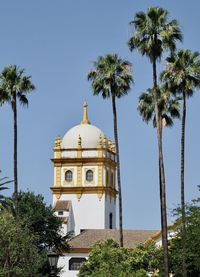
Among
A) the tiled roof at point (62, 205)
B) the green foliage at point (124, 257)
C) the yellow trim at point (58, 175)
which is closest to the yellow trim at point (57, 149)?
the yellow trim at point (58, 175)

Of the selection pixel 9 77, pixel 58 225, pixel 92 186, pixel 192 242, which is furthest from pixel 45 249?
pixel 92 186

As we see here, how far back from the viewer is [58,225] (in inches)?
3103

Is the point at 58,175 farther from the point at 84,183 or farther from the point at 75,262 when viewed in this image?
the point at 75,262

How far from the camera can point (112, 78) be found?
64.9 metres

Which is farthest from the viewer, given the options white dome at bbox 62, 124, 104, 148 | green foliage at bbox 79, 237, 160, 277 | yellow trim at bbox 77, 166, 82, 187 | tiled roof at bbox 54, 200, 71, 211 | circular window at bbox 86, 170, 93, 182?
white dome at bbox 62, 124, 104, 148

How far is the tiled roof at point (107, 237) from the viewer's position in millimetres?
97169

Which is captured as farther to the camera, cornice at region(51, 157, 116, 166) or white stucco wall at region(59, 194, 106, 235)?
cornice at region(51, 157, 116, 166)

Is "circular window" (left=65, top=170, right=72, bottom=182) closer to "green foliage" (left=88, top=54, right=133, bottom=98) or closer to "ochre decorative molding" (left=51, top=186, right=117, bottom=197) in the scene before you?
"ochre decorative molding" (left=51, top=186, right=117, bottom=197)

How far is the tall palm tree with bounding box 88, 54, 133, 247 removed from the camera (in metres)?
64.7

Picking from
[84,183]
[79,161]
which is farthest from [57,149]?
A: [84,183]

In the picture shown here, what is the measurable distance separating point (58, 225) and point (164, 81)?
85.9 feet

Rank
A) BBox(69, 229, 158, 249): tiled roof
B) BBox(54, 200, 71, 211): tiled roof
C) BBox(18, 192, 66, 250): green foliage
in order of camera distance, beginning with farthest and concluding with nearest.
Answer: BBox(54, 200, 71, 211): tiled roof, BBox(69, 229, 158, 249): tiled roof, BBox(18, 192, 66, 250): green foliage

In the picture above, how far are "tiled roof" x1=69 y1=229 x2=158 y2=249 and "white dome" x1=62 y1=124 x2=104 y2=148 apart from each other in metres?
19.9

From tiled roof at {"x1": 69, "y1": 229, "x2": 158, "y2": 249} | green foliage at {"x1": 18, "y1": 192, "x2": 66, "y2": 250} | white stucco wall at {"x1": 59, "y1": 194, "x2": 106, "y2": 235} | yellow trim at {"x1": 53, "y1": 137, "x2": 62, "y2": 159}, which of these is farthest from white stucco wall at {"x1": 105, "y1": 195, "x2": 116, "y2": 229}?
green foliage at {"x1": 18, "y1": 192, "x2": 66, "y2": 250}
